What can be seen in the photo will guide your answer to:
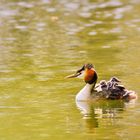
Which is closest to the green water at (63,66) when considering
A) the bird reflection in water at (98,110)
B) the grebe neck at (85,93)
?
the bird reflection in water at (98,110)

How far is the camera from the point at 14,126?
11.2 m

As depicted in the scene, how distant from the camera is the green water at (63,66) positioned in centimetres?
1105

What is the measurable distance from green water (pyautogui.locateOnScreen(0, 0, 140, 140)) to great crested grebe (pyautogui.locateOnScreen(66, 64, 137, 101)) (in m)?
0.15

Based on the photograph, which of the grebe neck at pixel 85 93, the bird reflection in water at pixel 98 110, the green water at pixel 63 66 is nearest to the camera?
the green water at pixel 63 66

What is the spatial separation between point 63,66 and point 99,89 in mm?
2957

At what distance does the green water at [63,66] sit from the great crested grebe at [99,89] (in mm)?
147

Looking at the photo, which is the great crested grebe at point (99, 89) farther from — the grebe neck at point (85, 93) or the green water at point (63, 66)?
the green water at point (63, 66)

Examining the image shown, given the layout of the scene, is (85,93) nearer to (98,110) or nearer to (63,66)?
(98,110)

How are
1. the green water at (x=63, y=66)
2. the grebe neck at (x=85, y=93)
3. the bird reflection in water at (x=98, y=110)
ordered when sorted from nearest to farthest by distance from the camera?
1. the green water at (x=63, y=66)
2. the bird reflection in water at (x=98, y=110)
3. the grebe neck at (x=85, y=93)

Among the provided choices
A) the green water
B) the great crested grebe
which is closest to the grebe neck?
the great crested grebe

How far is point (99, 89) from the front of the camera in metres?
13.1

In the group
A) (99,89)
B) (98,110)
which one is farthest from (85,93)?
(98,110)

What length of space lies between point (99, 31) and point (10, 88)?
27.0 feet

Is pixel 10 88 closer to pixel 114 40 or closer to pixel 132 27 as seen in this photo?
pixel 114 40
